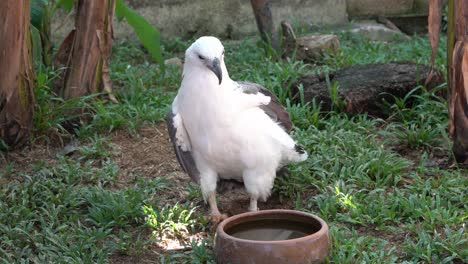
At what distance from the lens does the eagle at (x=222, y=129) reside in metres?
4.33

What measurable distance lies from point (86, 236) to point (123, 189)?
78cm

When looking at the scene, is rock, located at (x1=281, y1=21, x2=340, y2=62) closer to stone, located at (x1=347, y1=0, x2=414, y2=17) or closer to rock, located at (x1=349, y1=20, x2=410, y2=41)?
rock, located at (x1=349, y1=20, x2=410, y2=41)

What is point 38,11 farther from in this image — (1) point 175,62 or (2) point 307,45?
(2) point 307,45

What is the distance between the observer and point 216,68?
169 inches

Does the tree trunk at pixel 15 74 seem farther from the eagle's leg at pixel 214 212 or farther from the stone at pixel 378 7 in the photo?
the stone at pixel 378 7

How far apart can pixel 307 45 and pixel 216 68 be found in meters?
3.45

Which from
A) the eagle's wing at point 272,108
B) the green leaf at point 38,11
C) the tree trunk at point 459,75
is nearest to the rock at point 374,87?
the tree trunk at point 459,75

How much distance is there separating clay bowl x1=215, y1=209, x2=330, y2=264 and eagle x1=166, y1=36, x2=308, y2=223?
1.58 feet

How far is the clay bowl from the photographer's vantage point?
12.1ft

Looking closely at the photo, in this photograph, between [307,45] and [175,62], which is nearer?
[307,45]

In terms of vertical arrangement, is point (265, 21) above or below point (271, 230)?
above

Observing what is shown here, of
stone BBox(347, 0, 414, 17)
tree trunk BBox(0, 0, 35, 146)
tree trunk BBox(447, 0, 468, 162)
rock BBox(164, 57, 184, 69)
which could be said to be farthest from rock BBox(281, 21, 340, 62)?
tree trunk BBox(0, 0, 35, 146)

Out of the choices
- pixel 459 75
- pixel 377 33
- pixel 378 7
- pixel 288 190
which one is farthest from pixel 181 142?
pixel 378 7

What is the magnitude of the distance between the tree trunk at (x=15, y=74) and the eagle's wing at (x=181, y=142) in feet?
4.72
